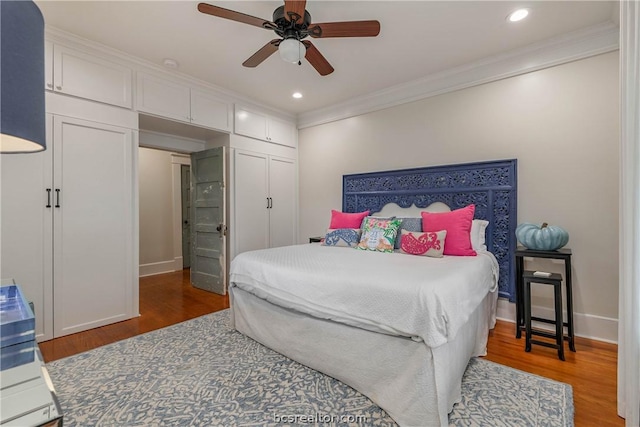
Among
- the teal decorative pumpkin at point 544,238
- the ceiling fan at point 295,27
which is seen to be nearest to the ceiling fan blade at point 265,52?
the ceiling fan at point 295,27

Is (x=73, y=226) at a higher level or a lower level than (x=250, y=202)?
lower

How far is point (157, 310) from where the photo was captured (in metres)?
3.38

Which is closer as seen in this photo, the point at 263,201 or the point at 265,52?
the point at 265,52

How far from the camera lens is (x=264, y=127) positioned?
14.6 ft

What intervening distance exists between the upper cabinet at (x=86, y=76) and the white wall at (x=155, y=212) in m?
2.42

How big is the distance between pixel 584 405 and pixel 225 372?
88.9 inches

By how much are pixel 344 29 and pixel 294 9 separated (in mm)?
402

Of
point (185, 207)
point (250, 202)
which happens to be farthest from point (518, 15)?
point (185, 207)

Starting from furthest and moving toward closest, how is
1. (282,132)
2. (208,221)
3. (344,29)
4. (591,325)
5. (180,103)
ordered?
(282,132), (208,221), (180,103), (591,325), (344,29)

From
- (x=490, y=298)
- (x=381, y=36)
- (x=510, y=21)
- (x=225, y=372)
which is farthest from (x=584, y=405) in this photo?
(x=381, y=36)

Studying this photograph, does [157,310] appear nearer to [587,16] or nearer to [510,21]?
[510,21]

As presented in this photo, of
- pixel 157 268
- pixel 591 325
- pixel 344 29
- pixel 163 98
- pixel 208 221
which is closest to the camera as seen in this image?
pixel 344 29

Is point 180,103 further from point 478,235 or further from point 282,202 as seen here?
point 478,235

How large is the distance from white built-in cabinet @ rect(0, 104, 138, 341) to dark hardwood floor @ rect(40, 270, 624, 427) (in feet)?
0.82
